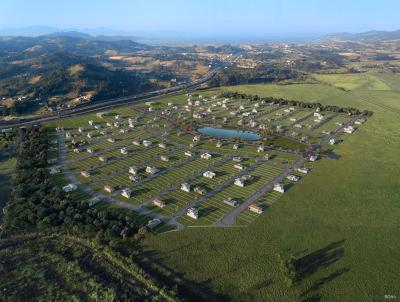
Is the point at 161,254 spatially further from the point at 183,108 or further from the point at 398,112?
the point at 398,112

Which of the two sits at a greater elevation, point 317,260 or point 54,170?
point 317,260

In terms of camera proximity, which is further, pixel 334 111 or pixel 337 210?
pixel 334 111

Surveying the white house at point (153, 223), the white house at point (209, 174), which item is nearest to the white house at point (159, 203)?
the white house at point (153, 223)

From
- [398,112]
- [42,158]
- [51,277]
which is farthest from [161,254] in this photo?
[398,112]

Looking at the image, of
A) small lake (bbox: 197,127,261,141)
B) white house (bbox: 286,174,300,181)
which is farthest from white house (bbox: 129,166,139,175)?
small lake (bbox: 197,127,261,141)

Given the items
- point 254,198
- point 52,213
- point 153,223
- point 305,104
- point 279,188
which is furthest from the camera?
point 305,104

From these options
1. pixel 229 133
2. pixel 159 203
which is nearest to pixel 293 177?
pixel 159 203

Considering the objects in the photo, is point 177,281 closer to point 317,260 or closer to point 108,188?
point 317,260
